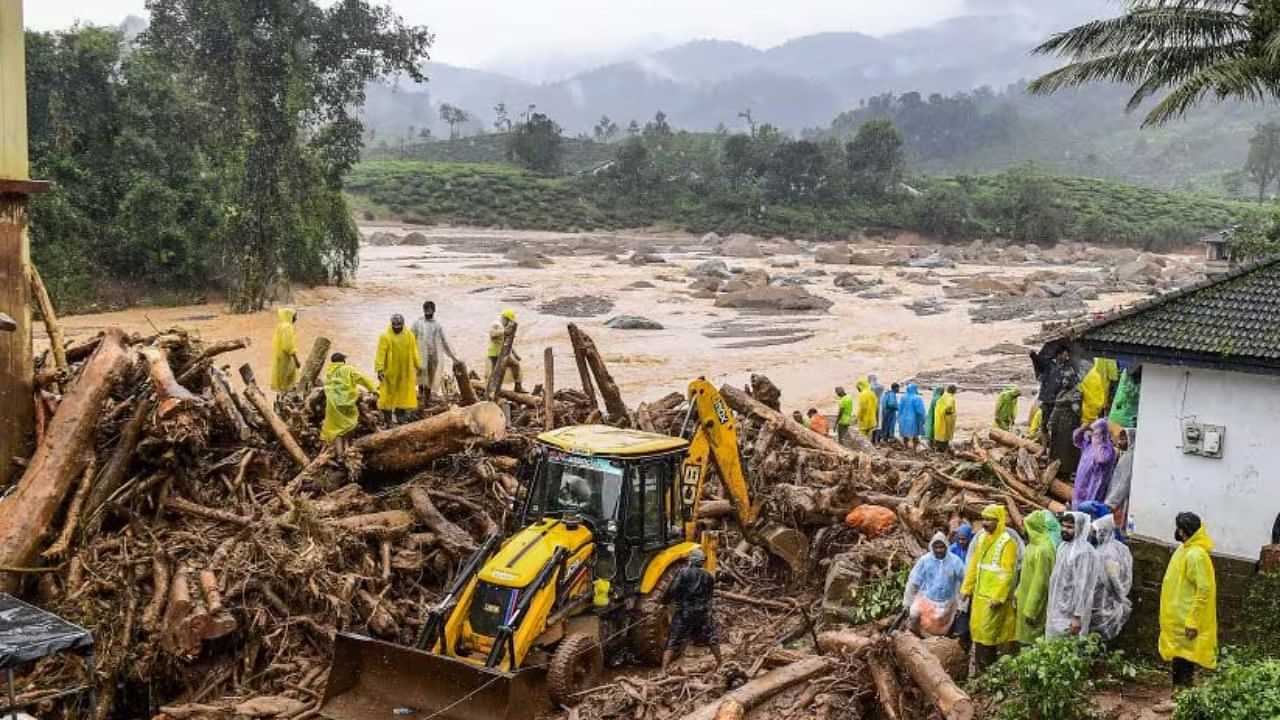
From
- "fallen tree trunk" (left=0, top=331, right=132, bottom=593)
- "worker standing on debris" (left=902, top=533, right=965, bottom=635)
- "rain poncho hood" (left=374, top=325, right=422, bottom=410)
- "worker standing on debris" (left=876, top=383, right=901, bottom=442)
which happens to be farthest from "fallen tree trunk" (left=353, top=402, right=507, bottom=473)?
"worker standing on debris" (left=876, top=383, right=901, bottom=442)

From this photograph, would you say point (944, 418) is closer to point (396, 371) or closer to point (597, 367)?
point (597, 367)

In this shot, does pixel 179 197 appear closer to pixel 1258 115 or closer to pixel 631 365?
pixel 631 365

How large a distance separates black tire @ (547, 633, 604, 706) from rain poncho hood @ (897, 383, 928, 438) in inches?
471

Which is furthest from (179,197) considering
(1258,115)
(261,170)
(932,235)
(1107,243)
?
(1258,115)

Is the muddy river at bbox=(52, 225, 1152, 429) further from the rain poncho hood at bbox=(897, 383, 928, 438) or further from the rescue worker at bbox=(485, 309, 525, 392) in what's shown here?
the rescue worker at bbox=(485, 309, 525, 392)

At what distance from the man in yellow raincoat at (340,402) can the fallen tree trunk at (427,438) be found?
0.25 metres

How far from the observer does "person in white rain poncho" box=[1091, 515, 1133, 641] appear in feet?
29.2

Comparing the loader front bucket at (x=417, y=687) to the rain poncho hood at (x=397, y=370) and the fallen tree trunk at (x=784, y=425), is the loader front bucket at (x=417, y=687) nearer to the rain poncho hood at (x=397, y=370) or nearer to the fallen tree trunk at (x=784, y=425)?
the rain poncho hood at (x=397, y=370)

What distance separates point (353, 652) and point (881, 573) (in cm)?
523

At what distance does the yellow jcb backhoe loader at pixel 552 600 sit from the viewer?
30.5ft

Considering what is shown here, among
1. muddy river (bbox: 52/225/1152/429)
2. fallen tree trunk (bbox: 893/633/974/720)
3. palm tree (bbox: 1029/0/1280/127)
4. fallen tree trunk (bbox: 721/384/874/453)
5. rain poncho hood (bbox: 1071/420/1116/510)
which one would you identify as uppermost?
palm tree (bbox: 1029/0/1280/127)

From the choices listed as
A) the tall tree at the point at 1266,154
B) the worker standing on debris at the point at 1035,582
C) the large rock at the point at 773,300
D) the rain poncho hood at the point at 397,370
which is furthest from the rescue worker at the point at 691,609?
the tall tree at the point at 1266,154

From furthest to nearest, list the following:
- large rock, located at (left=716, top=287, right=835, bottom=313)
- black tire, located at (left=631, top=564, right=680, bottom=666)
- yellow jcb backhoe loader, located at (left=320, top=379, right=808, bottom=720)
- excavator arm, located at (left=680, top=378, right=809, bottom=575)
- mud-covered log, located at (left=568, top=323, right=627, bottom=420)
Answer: large rock, located at (left=716, top=287, right=835, bottom=313)
mud-covered log, located at (left=568, top=323, right=627, bottom=420)
excavator arm, located at (left=680, top=378, right=809, bottom=575)
black tire, located at (left=631, top=564, right=680, bottom=666)
yellow jcb backhoe loader, located at (left=320, top=379, right=808, bottom=720)

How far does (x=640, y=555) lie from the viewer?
420 inches
